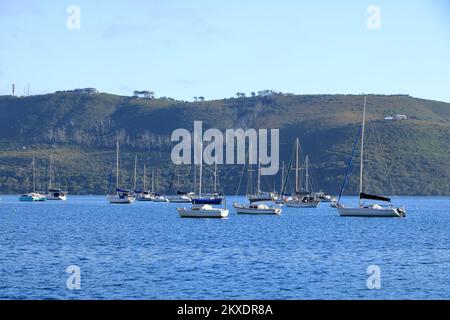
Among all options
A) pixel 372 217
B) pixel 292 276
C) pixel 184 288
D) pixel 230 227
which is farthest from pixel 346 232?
pixel 184 288

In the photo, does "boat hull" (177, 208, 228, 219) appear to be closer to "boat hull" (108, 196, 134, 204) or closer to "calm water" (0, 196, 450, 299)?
"calm water" (0, 196, 450, 299)

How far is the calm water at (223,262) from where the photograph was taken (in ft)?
118

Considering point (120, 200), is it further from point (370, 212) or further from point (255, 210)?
point (370, 212)

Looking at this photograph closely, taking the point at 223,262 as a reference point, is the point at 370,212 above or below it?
below

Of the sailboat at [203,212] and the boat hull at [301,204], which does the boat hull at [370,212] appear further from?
the boat hull at [301,204]

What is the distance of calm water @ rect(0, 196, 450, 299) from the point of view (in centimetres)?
3603

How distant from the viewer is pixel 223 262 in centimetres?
4650

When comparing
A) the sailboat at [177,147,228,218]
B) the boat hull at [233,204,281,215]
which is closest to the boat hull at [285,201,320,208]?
the boat hull at [233,204,281,215]

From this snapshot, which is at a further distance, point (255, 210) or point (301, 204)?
point (301, 204)

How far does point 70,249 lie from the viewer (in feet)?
178

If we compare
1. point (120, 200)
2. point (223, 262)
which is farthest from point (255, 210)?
point (120, 200)
